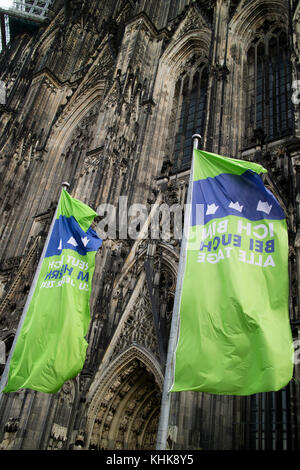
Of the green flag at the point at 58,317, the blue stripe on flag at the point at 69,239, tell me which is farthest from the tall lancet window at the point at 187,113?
the green flag at the point at 58,317

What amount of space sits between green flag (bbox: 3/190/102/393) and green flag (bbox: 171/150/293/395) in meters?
2.53

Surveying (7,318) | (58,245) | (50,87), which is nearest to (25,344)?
(58,245)

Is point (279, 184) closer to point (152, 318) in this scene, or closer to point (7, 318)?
point (152, 318)

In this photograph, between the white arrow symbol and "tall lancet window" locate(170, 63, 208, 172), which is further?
"tall lancet window" locate(170, 63, 208, 172)

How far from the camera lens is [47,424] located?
976 centimetres

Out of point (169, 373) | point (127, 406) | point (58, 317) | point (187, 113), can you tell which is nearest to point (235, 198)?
point (169, 373)

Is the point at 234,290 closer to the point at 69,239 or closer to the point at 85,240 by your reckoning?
the point at 85,240

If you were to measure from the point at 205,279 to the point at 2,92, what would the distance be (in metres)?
23.9

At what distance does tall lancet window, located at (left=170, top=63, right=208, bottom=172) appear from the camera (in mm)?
15930

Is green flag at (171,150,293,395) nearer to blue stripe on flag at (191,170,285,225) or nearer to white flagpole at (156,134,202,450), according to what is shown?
blue stripe on flag at (191,170,285,225)

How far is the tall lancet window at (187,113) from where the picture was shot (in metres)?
15.9

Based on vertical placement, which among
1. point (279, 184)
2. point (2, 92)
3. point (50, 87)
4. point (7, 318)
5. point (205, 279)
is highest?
point (2, 92)

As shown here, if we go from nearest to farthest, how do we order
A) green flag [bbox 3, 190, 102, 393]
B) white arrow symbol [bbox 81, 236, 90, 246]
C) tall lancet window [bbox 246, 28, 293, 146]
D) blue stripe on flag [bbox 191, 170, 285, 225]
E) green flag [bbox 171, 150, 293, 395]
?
green flag [bbox 171, 150, 293, 395], blue stripe on flag [bbox 191, 170, 285, 225], green flag [bbox 3, 190, 102, 393], white arrow symbol [bbox 81, 236, 90, 246], tall lancet window [bbox 246, 28, 293, 146]

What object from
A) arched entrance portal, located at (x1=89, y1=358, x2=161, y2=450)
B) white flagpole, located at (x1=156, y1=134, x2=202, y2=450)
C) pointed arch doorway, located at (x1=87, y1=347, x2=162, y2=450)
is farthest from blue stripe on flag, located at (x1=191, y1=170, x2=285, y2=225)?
arched entrance portal, located at (x1=89, y1=358, x2=161, y2=450)
